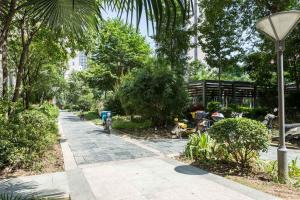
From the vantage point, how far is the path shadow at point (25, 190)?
15.3 feet

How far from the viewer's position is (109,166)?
6625 millimetres

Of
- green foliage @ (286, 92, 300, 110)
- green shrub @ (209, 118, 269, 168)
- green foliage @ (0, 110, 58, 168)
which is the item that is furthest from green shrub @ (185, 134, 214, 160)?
green foliage @ (286, 92, 300, 110)

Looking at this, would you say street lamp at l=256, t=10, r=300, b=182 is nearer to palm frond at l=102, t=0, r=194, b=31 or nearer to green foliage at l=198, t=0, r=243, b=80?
palm frond at l=102, t=0, r=194, b=31

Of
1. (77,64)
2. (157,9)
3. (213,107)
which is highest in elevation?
(77,64)

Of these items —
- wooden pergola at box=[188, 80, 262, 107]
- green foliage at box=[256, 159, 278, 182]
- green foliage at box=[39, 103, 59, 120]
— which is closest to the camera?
green foliage at box=[256, 159, 278, 182]

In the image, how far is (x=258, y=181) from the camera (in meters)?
5.33

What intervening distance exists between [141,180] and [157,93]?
795 cm

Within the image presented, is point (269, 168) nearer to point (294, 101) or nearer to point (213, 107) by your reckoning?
point (213, 107)

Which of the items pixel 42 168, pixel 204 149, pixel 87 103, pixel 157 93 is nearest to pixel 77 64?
pixel 87 103

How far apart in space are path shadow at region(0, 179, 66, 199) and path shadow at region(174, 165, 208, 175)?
249 centimetres

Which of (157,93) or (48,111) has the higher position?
(157,93)

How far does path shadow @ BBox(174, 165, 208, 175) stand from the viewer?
5871mm

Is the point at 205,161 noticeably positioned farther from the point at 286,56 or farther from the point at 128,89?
the point at 286,56

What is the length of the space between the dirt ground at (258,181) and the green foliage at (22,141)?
3.75 metres
